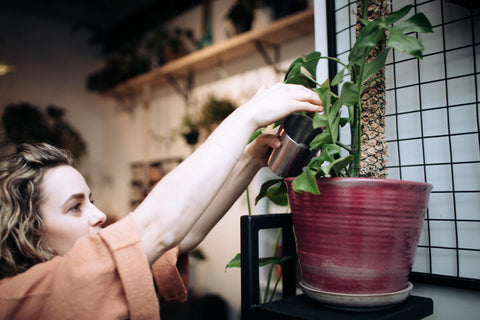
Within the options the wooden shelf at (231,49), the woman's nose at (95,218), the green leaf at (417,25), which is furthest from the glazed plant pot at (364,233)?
the wooden shelf at (231,49)

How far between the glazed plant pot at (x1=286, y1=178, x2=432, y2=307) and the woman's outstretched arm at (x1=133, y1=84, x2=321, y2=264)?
0.16 m

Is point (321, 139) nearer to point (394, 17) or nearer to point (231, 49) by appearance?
point (394, 17)

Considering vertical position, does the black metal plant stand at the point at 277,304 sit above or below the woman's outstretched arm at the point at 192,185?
below

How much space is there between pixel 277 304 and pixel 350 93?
39 cm

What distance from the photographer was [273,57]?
99.1 inches

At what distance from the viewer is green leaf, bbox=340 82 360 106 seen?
23.1 inches

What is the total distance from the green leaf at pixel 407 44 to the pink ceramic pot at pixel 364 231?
0.19 m

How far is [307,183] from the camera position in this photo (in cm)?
58

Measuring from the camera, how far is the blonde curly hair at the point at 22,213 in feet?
2.66

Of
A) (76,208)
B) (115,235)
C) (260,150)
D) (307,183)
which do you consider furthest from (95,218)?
(307,183)

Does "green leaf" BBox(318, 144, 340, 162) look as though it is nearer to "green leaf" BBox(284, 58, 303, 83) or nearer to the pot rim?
the pot rim

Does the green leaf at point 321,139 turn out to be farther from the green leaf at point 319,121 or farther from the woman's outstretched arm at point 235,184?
the woman's outstretched arm at point 235,184

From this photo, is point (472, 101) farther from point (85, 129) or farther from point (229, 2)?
point (85, 129)

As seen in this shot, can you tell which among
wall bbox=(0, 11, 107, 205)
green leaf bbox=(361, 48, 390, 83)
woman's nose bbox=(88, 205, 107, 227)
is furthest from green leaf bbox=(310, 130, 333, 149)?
wall bbox=(0, 11, 107, 205)
